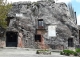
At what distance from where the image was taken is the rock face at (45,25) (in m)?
28.5

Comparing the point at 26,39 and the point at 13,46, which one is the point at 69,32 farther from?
the point at 13,46

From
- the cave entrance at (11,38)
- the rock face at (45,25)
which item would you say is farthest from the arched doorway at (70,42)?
the cave entrance at (11,38)

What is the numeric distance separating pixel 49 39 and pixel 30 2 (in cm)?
685

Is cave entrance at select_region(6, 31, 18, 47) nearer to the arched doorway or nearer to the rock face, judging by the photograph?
the rock face

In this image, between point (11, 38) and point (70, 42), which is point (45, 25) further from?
point (11, 38)

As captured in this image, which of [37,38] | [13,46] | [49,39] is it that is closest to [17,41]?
[13,46]

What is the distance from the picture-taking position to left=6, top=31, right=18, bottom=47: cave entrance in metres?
28.9

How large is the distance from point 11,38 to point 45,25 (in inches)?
230

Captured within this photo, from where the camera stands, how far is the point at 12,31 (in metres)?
28.0

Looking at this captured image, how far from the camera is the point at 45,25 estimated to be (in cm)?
2884

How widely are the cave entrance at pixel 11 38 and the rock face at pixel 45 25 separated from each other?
1.30 meters

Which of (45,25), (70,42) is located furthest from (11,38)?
(70,42)

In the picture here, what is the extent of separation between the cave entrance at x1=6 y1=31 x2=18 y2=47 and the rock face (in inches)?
51.3

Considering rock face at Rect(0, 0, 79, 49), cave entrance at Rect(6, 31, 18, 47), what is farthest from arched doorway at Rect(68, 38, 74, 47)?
cave entrance at Rect(6, 31, 18, 47)
